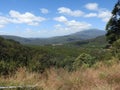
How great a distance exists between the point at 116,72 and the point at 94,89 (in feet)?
5.45

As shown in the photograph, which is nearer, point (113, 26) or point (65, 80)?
point (65, 80)

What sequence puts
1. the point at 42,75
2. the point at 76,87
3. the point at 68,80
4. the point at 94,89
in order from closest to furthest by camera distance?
the point at 94,89, the point at 76,87, the point at 68,80, the point at 42,75

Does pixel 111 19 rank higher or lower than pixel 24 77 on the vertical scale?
higher

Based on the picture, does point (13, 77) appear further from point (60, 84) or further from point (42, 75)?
point (60, 84)

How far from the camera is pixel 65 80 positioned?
7.02 metres

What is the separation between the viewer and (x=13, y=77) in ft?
25.5

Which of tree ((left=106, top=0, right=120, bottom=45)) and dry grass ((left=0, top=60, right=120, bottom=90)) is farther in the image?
tree ((left=106, top=0, right=120, bottom=45))

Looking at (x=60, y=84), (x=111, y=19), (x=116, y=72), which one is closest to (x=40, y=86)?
(x=60, y=84)

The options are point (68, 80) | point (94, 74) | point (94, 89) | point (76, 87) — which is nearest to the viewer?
point (94, 89)

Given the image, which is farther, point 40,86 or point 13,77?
point 13,77

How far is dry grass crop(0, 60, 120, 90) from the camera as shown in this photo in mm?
6531

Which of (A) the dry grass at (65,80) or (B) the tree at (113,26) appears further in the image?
(B) the tree at (113,26)

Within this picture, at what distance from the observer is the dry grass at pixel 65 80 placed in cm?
653

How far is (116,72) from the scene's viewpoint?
729 centimetres
